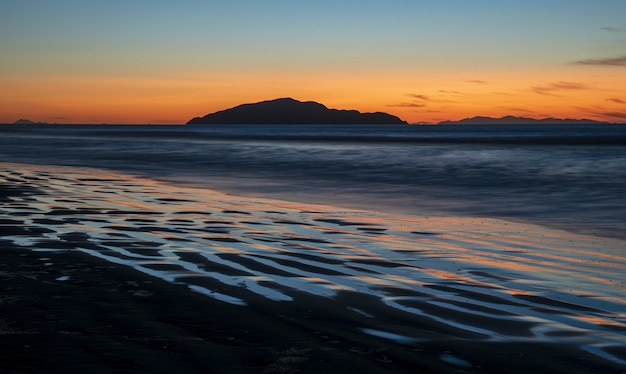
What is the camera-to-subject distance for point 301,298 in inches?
216

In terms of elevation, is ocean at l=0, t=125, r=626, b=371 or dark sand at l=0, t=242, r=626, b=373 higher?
dark sand at l=0, t=242, r=626, b=373

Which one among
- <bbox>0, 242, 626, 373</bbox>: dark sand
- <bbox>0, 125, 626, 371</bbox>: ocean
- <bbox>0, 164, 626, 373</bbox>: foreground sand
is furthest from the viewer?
<bbox>0, 125, 626, 371</bbox>: ocean

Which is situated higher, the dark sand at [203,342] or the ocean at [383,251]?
the dark sand at [203,342]

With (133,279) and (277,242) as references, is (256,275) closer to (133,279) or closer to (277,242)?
(133,279)

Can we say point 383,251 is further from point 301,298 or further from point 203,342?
point 203,342

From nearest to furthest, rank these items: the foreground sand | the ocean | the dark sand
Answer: the dark sand → the foreground sand → the ocean

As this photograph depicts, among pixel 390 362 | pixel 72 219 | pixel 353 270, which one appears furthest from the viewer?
pixel 72 219

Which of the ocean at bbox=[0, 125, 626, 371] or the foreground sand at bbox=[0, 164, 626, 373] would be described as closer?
the foreground sand at bbox=[0, 164, 626, 373]

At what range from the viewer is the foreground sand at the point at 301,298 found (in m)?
3.94

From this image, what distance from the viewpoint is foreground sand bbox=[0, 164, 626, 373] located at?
394cm

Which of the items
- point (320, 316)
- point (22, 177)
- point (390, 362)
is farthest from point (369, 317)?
point (22, 177)

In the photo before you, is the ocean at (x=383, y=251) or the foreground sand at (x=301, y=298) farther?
the ocean at (x=383, y=251)

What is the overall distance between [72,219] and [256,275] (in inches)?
193

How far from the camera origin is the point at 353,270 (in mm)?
6738
